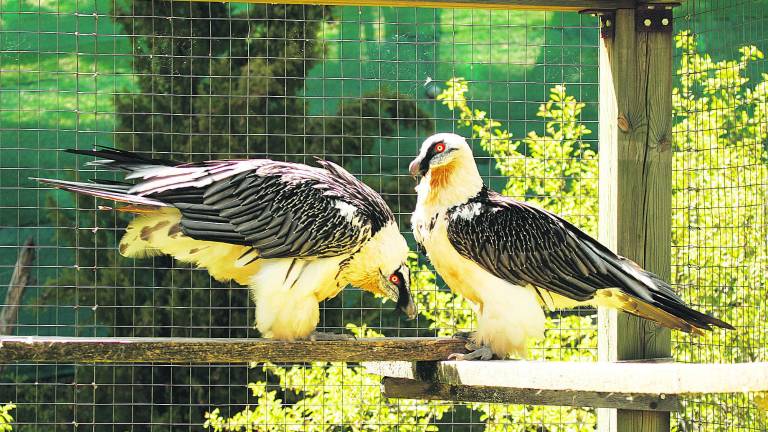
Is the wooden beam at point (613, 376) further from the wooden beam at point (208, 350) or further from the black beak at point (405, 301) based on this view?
the black beak at point (405, 301)

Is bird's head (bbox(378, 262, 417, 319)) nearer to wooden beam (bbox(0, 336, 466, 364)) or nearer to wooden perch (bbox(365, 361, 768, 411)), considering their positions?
wooden perch (bbox(365, 361, 768, 411))

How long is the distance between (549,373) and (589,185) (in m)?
3.09

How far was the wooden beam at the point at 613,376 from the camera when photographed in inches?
98.4

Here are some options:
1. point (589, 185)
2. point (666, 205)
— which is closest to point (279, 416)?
point (589, 185)

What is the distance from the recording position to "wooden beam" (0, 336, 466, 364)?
3.34 metres

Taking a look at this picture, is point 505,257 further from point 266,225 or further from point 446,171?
point 266,225

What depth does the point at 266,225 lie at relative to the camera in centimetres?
369

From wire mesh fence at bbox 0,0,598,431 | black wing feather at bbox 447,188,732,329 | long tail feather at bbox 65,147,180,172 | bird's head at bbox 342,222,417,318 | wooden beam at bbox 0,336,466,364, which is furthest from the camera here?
wire mesh fence at bbox 0,0,598,431

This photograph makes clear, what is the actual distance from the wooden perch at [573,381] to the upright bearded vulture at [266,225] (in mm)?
448

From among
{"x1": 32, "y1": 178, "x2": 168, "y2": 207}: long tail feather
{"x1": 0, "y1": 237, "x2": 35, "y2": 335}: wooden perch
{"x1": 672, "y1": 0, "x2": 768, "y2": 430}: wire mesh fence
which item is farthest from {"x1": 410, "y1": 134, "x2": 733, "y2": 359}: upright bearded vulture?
{"x1": 0, "y1": 237, "x2": 35, "y2": 335}: wooden perch

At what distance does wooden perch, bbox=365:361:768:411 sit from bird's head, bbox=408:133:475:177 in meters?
0.71

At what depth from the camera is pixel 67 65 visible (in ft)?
26.7

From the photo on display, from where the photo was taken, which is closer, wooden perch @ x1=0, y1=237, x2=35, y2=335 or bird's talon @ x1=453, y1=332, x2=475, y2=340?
bird's talon @ x1=453, y1=332, x2=475, y2=340

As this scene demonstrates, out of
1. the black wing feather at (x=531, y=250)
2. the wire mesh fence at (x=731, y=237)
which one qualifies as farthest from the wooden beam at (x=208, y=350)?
the wire mesh fence at (x=731, y=237)
